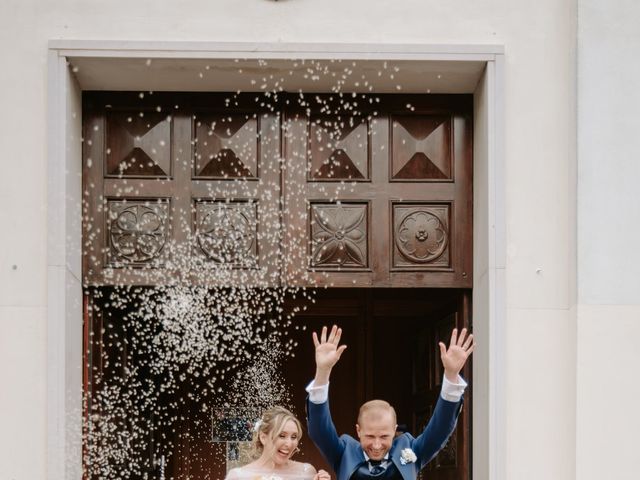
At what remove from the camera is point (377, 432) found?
21.6 feet

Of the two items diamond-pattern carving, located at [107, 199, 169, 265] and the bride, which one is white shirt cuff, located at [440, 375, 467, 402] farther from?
diamond-pattern carving, located at [107, 199, 169, 265]

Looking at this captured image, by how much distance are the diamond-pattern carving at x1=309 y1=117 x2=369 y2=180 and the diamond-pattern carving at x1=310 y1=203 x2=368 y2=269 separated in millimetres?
238

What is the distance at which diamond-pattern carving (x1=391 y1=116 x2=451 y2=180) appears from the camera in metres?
8.47

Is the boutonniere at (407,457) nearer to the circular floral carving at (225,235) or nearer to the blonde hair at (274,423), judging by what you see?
the blonde hair at (274,423)

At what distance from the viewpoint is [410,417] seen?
11.6 metres

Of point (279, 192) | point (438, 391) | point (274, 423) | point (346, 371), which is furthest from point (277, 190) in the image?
point (346, 371)

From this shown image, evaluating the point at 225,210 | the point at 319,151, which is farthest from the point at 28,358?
the point at 319,151

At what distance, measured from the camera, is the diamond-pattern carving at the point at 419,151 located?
8469mm

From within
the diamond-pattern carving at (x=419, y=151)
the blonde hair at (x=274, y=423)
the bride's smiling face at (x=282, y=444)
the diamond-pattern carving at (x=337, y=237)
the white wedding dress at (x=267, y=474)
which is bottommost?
the white wedding dress at (x=267, y=474)

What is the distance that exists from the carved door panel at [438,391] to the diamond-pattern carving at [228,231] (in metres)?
1.55

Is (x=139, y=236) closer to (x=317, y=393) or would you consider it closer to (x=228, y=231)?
(x=228, y=231)
